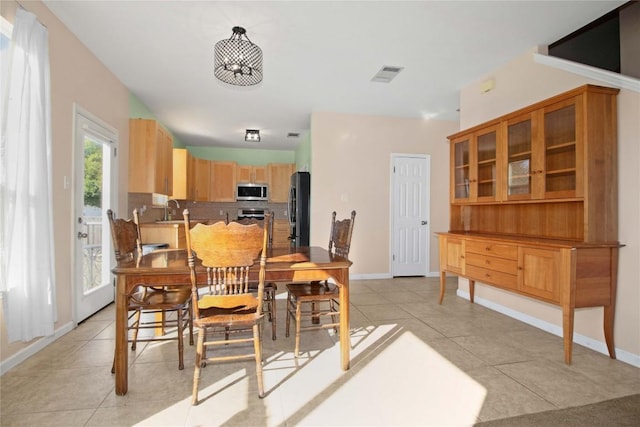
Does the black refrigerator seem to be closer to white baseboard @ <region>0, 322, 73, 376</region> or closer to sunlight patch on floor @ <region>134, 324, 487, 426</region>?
sunlight patch on floor @ <region>134, 324, 487, 426</region>

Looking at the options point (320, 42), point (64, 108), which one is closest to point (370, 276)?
point (320, 42)

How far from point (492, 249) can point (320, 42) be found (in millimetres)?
2432

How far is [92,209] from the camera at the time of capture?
11.0 feet

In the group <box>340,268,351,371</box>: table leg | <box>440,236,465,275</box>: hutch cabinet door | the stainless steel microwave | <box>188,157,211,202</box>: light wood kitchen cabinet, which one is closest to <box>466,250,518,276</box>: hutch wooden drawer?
<box>440,236,465,275</box>: hutch cabinet door

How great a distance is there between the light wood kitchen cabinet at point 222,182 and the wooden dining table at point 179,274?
4972 millimetres

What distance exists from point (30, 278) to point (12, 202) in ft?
1.67

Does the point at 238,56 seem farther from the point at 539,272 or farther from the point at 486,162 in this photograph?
the point at 539,272

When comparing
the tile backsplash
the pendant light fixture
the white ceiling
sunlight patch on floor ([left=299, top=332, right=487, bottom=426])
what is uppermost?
the white ceiling

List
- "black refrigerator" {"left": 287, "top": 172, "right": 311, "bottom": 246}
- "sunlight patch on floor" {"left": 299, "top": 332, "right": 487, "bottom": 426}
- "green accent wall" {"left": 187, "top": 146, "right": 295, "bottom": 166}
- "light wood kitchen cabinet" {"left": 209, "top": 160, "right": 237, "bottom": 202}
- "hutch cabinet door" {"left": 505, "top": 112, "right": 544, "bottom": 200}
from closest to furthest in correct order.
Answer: "sunlight patch on floor" {"left": 299, "top": 332, "right": 487, "bottom": 426}, "hutch cabinet door" {"left": 505, "top": 112, "right": 544, "bottom": 200}, "black refrigerator" {"left": 287, "top": 172, "right": 311, "bottom": 246}, "light wood kitchen cabinet" {"left": 209, "top": 160, "right": 237, "bottom": 202}, "green accent wall" {"left": 187, "top": 146, "right": 295, "bottom": 166}

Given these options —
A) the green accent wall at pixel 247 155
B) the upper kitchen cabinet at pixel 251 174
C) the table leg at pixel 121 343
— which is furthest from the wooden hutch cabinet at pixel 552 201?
the upper kitchen cabinet at pixel 251 174

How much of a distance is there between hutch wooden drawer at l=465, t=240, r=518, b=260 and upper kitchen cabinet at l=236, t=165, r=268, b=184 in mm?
5061

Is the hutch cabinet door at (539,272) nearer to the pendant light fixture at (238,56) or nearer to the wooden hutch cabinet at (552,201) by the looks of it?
the wooden hutch cabinet at (552,201)

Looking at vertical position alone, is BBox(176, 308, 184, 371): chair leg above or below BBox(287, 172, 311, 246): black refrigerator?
below

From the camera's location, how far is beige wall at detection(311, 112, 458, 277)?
502 centimetres
